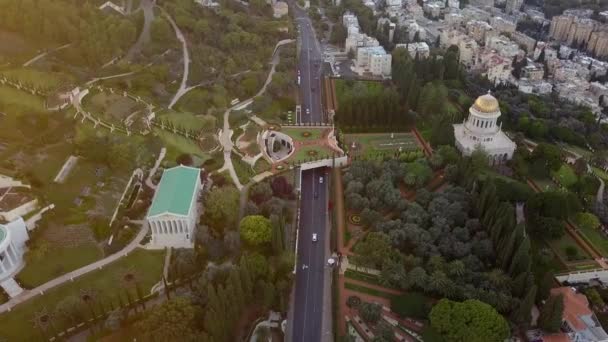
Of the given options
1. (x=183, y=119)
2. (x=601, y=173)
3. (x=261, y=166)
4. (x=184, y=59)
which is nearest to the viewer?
(x=261, y=166)

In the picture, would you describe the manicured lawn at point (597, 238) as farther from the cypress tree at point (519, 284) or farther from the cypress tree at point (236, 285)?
the cypress tree at point (236, 285)

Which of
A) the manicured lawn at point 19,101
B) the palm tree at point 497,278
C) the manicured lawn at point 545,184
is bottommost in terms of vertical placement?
the manicured lawn at point 545,184

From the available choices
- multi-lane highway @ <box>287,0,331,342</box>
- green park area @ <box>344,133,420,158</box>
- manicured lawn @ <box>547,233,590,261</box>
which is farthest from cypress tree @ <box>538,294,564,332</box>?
green park area @ <box>344,133,420,158</box>

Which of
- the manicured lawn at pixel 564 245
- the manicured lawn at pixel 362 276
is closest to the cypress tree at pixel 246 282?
the manicured lawn at pixel 362 276

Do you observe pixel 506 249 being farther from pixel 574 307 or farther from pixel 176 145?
pixel 176 145

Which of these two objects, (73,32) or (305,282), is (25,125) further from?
(305,282)

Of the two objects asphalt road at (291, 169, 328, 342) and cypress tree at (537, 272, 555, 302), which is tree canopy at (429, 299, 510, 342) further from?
asphalt road at (291, 169, 328, 342)

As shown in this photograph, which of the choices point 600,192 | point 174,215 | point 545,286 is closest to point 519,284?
point 545,286
